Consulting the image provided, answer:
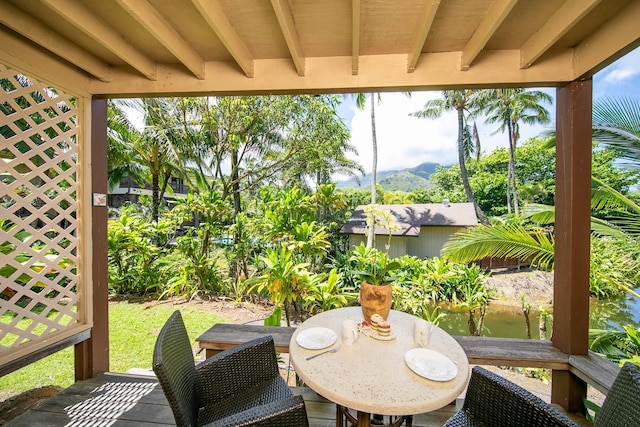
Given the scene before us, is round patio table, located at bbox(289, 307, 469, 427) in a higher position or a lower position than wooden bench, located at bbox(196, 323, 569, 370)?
higher

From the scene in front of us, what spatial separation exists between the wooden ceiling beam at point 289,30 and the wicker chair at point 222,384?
1.73m

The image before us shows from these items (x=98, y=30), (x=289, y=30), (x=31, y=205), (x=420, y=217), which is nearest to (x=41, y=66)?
(x=98, y=30)

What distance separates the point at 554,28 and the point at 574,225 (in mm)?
1316

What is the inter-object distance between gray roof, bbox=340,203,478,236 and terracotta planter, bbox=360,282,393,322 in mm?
7813

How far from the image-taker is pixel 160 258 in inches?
223

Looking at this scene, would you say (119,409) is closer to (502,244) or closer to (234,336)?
(234,336)

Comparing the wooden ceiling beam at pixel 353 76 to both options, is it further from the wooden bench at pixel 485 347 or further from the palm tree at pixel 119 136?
the palm tree at pixel 119 136

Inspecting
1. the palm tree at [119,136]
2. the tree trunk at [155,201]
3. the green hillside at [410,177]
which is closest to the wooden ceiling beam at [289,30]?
the tree trunk at [155,201]

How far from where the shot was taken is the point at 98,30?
1.56 m

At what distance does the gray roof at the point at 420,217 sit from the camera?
10.0 metres

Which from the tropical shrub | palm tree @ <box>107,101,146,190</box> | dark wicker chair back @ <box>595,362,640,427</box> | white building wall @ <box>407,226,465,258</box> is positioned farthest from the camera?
white building wall @ <box>407,226,465,258</box>

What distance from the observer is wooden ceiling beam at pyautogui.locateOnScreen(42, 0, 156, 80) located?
1395mm

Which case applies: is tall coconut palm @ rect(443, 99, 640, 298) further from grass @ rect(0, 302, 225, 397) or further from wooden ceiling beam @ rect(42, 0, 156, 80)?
grass @ rect(0, 302, 225, 397)

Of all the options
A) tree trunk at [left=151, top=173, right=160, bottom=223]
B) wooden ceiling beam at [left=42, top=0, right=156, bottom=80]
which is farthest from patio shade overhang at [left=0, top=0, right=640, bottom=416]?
tree trunk at [left=151, top=173, right=160, bottom=223]
